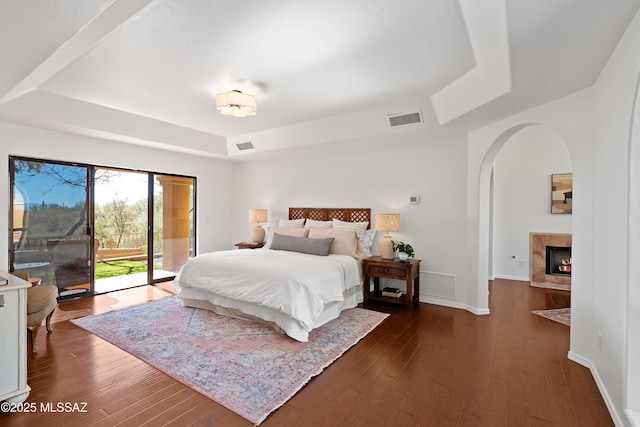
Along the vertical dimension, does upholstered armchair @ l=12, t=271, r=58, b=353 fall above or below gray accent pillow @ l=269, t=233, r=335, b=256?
below

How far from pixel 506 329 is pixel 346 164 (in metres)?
3.25

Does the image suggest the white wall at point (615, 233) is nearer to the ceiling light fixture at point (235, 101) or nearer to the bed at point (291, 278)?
the bed at point (291, 278)

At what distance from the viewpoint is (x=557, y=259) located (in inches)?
216

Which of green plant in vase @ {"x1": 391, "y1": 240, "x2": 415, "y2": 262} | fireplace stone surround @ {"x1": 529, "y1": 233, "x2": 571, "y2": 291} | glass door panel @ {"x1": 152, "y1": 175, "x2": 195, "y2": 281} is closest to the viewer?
green plant in vase @ {"x1": 391, "y1": 240, "x2": 415, "y2": 262}

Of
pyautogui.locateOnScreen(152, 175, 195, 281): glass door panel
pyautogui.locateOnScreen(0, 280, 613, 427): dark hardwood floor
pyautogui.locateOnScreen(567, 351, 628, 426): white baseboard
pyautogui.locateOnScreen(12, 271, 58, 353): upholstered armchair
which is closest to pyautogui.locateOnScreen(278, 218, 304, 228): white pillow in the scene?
pyautogui.locateOnScreen(152, 175, 195, 281): glass door panel

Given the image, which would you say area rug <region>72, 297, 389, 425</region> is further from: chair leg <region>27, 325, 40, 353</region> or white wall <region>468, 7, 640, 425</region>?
white wall <region>468, 7, 640, 425</region>

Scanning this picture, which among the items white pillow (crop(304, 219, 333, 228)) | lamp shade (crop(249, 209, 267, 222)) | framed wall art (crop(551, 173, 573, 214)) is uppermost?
framed wall art (crop(551, 173, 573, 214))

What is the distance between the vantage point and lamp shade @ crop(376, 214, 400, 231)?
4445 mm

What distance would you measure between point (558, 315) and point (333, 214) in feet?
11.2

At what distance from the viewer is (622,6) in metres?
1.64

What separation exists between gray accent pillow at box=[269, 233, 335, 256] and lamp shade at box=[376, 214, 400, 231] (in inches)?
28.6

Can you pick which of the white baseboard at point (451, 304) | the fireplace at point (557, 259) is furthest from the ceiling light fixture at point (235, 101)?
the fireplace at point (557, 259)

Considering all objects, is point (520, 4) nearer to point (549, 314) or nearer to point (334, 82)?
point (334, 82)

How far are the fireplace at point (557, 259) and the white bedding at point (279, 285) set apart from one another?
3.65 metres
